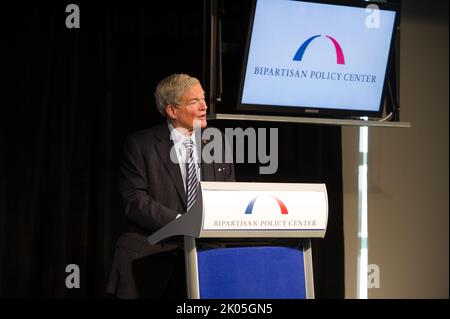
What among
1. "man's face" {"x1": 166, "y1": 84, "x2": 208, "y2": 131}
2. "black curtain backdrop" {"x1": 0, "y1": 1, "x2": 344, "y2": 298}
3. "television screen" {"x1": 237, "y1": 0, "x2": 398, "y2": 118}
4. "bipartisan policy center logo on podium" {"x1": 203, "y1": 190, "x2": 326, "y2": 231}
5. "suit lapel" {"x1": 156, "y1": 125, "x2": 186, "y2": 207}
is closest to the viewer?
"bipartisan policy center logo on podium" {"x1": 203, "y1": 190, "x2": 326, "y2": 231}

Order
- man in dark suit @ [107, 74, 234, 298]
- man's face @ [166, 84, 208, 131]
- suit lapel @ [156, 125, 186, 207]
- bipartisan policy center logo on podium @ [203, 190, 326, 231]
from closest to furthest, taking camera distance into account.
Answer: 1. bipartisan policy center logo on podium @ [203, 190, 326, 231]
2. man in dark suit @ [107, 74, 234, 298]
3. suit lapel @ [156, 125, 186, 207]
4. man's face @ [166, 84, 208, 131]

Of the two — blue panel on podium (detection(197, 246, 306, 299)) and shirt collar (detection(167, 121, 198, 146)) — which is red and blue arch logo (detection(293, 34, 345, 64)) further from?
blue panel on podium (detection(197, 246, 306, 299))

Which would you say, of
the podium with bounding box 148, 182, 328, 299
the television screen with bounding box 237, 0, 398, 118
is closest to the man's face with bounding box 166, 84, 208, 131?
the television screen with bounding box 237, 0, 398, 118

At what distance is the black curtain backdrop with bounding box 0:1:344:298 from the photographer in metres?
4.29

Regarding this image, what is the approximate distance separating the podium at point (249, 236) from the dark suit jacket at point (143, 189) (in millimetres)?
621

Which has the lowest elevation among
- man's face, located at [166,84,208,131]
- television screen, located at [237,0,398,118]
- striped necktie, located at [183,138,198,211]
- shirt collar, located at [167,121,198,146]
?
striped necktie, located at [183,138,198,211]

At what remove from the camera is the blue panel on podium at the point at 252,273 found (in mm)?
2654

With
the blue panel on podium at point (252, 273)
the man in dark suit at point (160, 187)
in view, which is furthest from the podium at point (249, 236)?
the man in dark suit at point (160, 187)

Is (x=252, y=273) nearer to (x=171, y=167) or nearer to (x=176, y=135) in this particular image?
(x=171, y=167)

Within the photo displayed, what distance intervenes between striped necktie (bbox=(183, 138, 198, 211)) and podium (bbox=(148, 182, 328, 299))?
0.58 meters

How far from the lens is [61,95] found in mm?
4367

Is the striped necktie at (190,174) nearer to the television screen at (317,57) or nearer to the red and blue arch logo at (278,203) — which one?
the television screen at (317,57)

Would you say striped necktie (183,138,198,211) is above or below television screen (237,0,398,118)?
below

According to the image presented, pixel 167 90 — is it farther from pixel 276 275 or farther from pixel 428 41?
pixel 428 41
